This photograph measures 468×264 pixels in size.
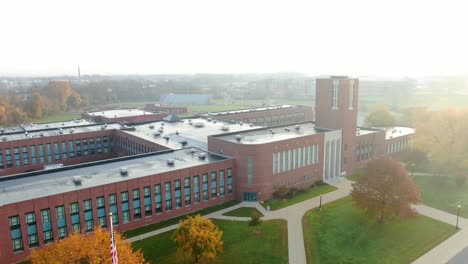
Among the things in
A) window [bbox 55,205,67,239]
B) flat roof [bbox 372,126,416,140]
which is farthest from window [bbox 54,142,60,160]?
flat roof [bbox 372,126,416,140]

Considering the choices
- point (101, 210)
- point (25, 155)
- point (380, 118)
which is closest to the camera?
point (101, 210)

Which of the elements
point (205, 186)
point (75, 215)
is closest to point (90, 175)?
point (75, 215)

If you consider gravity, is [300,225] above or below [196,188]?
below

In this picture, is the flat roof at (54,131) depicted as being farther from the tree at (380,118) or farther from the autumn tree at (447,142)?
the tree at (380,118)

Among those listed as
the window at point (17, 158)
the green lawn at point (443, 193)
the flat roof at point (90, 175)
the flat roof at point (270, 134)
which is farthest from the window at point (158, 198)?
the green lawn at point (443, 193)

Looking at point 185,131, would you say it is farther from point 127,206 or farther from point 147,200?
point 127,206

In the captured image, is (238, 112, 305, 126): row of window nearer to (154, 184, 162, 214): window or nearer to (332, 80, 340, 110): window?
(332, 80, 340, 110): window

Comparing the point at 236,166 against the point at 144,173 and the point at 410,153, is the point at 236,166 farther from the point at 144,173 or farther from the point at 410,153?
the point at 410,153

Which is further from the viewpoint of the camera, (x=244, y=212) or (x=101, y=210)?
(x=244, y=212)

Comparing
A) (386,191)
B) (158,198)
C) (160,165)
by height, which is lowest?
(158,198)
